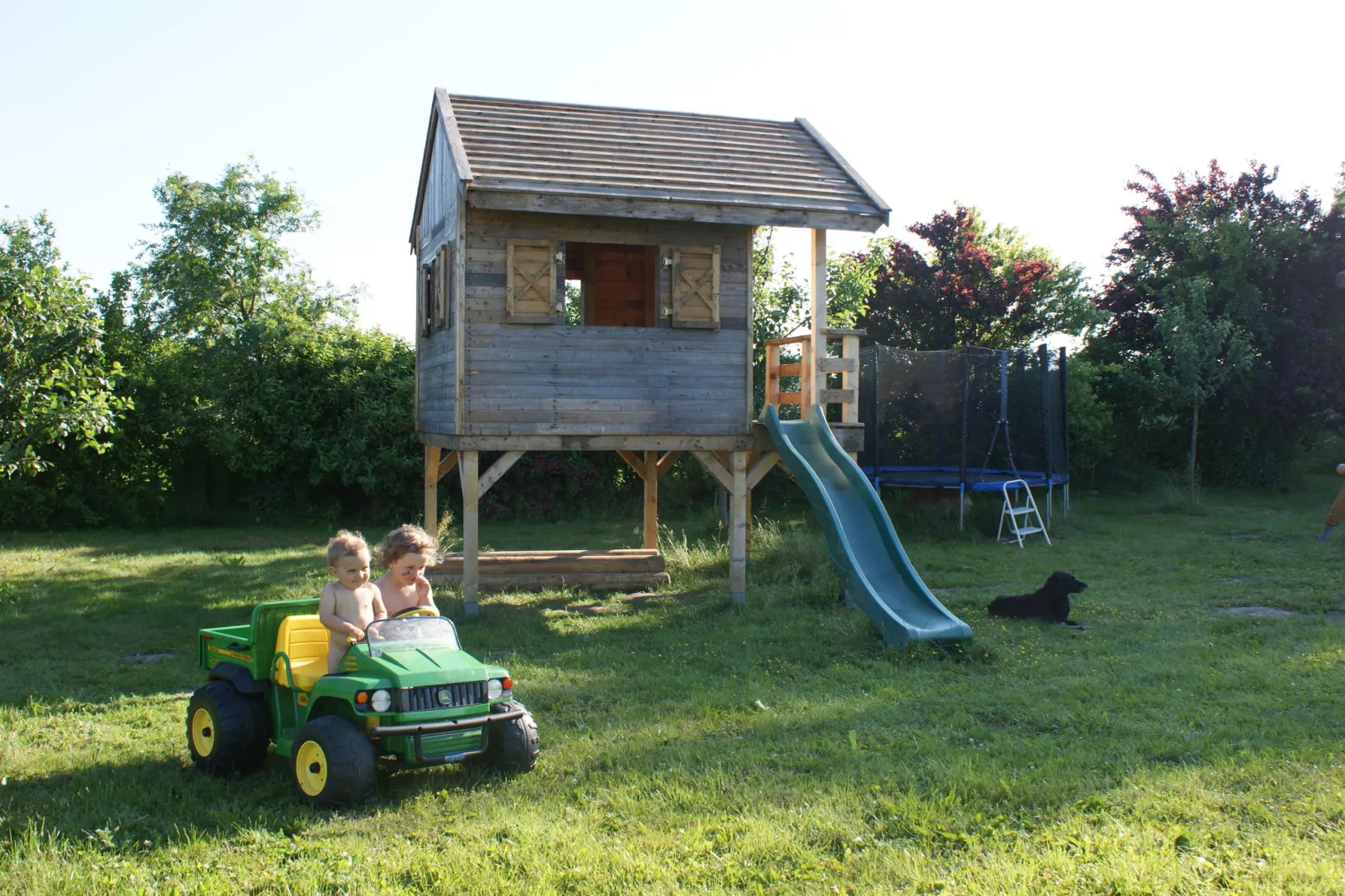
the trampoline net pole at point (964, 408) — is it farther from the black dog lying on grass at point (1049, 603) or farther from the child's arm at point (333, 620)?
the child's arm at point (333, 620)

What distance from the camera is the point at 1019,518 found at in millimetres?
17688

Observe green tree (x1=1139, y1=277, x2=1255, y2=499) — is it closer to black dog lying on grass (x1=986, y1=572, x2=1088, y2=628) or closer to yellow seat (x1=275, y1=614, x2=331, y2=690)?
black dog lying on grass (x1=986, y1=572, x2=1088, y2=628)

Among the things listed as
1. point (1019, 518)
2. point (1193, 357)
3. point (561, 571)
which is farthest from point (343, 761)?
point (1193, 357)

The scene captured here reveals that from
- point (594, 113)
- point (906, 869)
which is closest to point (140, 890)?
point (906, 869)

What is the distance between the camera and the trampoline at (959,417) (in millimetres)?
17594

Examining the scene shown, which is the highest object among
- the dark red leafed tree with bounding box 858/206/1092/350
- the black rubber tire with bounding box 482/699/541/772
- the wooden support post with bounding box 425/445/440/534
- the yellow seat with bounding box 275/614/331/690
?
the dark red leafed tree with bounding box 858/206/1092/350

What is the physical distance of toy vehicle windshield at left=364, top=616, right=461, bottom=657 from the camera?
17.9 ft

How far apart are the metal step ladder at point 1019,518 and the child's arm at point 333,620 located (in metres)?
12.2

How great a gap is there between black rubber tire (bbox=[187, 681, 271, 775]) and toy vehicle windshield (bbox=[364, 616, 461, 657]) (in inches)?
33.0

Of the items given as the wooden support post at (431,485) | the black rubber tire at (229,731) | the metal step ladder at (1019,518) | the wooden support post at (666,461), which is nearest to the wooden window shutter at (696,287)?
the wooden support post at (666,461)

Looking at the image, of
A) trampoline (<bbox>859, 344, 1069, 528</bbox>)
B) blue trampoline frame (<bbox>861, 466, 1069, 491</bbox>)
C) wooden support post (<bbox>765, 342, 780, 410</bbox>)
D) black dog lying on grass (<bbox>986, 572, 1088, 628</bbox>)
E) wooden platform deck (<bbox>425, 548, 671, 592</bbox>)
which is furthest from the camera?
trampoline (<bbox>859, 344, 1069, 528</bbox>)

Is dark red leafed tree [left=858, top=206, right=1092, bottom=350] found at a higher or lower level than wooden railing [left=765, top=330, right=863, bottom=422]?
higher

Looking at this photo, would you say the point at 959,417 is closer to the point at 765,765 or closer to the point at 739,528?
the point at 739,528

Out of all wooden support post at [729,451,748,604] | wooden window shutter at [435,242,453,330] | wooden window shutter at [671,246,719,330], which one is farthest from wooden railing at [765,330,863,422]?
wooden window shutter at [435,242,453,330]
